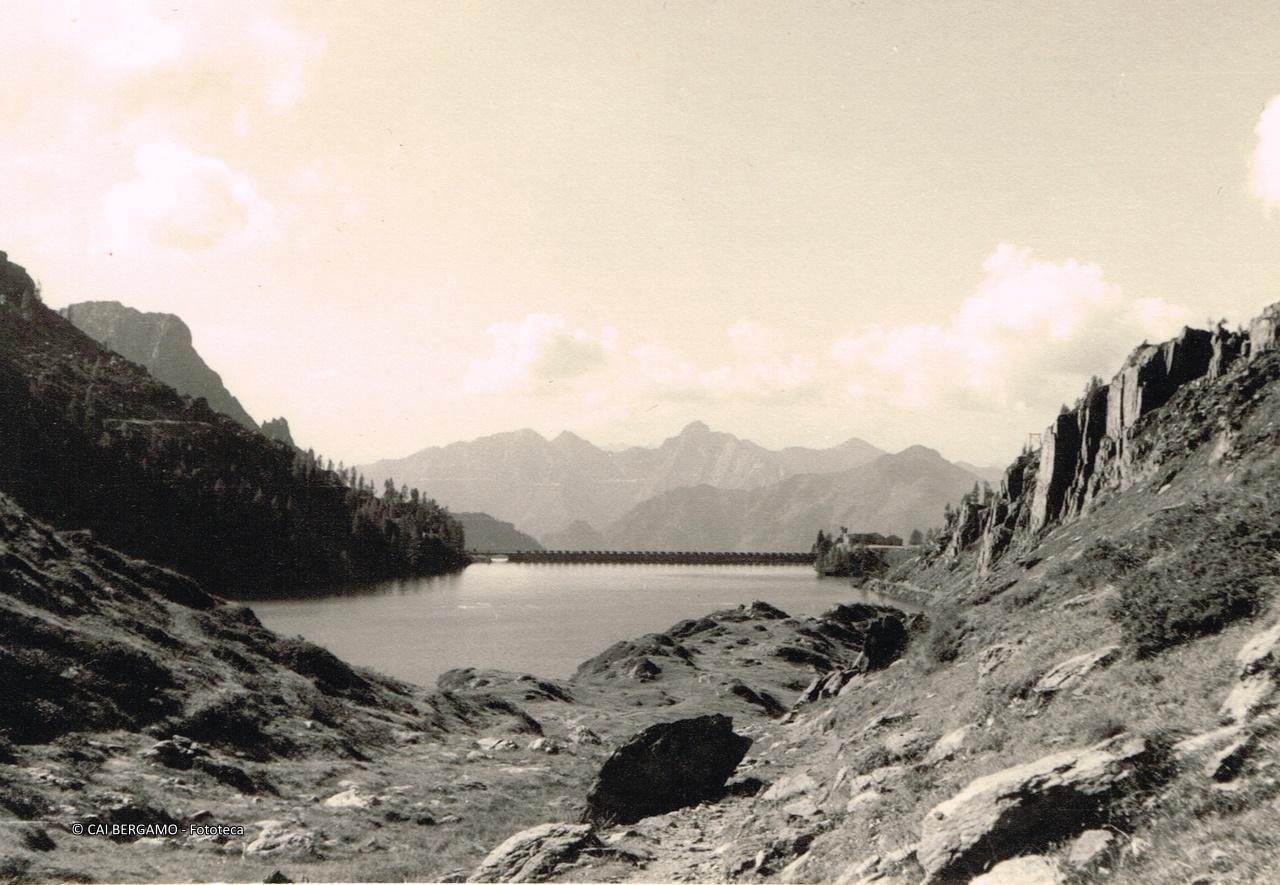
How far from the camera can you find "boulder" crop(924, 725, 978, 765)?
18453 mm

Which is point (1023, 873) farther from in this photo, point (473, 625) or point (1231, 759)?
point (473, 625)

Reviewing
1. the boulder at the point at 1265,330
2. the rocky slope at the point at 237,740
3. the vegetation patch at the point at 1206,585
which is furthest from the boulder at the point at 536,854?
the boulder at the point at 1265,330

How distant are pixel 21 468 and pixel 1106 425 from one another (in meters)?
226

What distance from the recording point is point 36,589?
39469 mm

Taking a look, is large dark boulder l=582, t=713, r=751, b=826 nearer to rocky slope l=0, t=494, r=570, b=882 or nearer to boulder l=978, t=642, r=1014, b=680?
rocky slope l=0, t=494, r=570, b=882

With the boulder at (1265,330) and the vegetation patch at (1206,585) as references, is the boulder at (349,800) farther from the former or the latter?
the boulder at (1265,330)

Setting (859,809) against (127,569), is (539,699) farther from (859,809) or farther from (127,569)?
(859,809)

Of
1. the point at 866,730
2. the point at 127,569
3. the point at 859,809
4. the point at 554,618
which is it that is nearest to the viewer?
the point at 859,809

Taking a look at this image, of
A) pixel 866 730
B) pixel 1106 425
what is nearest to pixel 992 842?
pixel 866 730

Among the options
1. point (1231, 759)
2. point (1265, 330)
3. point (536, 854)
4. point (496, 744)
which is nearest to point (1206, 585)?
point (1231, 759)

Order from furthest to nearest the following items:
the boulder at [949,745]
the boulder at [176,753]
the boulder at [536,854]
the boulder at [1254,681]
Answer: the boulder at [176,753]
the boulder at [536,854]
the boulder at [949,745]
the boulder at [1254,681]

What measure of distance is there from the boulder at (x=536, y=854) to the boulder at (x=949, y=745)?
29.0ft

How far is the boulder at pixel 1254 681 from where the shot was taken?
12039 millimetres

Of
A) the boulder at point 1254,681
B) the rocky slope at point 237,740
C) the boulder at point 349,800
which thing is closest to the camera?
the boulder at point 1254,681
